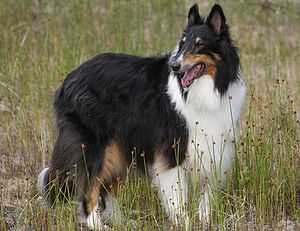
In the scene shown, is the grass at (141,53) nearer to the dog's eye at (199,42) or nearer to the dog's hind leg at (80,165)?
the dog's hind leg at (80,165)

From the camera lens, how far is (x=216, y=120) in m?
5.16

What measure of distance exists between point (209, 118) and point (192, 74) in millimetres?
426

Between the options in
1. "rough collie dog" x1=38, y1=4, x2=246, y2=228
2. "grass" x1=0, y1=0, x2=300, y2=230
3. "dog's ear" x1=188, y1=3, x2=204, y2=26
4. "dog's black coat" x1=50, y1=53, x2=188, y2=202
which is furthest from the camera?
"dog's black coat" x1=50, y1=53, x2=188, y2=202

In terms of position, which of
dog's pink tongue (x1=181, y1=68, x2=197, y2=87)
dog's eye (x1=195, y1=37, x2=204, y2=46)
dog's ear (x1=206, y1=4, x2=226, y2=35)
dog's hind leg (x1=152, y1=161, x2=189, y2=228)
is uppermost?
dog's ear (x1=206, y1=4, x2=226, y2=35)

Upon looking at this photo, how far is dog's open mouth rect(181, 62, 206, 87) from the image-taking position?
493 centimetres

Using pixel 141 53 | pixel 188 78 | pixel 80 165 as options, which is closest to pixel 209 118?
pixel 188 78

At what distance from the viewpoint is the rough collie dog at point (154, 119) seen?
5.00m

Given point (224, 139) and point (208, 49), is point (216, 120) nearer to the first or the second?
point (224, 139)

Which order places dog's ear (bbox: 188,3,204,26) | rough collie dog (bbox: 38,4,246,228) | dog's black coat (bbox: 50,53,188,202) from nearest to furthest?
rough collie dog (bbox: 38,4,246,228), dog's ear (bbox: 188,3,204,26), dog's black coat (bbox: 50,53,188,202)

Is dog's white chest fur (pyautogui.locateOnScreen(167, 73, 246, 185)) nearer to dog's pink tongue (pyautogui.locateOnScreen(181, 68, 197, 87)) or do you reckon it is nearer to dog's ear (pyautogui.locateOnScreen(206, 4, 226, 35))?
dog's pink tongue (pyautogui.locateOnScreen(181, 68, 197, 87))

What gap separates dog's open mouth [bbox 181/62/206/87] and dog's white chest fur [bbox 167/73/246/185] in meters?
0.06

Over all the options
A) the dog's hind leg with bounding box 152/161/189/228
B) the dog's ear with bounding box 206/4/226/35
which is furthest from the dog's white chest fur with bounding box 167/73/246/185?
the dog's ear with bounding box 206/4/226/35

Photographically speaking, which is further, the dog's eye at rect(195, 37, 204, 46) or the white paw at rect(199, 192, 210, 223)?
the dog's eye at rect(195, 37, 204, 46)

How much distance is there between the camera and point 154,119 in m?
5.23
